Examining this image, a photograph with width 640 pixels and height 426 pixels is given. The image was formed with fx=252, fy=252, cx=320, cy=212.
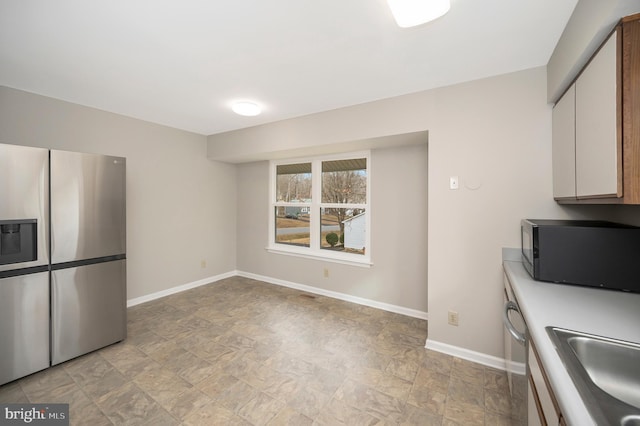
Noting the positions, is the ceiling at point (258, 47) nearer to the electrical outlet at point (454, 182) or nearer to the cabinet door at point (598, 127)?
the cabinet door at point (598, 127)

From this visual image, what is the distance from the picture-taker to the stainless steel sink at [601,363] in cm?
82

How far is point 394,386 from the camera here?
1950mm

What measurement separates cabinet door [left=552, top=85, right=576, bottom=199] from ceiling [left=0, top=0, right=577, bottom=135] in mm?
448

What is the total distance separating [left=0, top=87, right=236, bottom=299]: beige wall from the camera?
8.81ft

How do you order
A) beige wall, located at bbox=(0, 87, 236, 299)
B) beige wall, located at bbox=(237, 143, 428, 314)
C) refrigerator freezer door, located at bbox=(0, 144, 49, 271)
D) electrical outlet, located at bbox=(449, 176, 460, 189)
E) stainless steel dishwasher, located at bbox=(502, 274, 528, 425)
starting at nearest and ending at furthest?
stainless steel dishwasher, located at bbox=(502, 274, 528, 425) < refrigerator freezer door, located at bbox=(0, 144, 49, 271) < electrical outlet, located at bbox=(449, 176, 460, 189) < beige wall, located at bbox=(0, 87, 236, 299) < beige wall, located at bbox=(237, 143, 428, 314)

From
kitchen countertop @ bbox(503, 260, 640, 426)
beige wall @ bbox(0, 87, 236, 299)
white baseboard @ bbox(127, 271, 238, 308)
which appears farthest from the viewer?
white baseboard @ bbox(127, 271, 238, 308)

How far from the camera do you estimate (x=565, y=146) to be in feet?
5.65

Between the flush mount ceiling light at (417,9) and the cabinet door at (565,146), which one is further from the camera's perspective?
the cabinet door at (565,146)

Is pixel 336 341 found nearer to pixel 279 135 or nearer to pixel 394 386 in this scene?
pixel 394 386

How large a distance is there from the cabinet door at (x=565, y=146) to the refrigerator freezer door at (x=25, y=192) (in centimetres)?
388

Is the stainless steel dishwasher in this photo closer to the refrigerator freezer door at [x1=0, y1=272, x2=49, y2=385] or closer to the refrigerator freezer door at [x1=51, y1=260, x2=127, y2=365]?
the refrigerator freezer door at [x1=51, y1=260, x2=127, y2=365]

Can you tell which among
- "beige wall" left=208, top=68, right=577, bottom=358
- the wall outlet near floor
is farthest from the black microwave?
the wall outlet near floor

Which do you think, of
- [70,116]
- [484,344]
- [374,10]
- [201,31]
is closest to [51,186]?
[70,116]

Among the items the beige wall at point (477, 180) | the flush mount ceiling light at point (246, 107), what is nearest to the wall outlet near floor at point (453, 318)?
the beige wall at point (477, 180)
